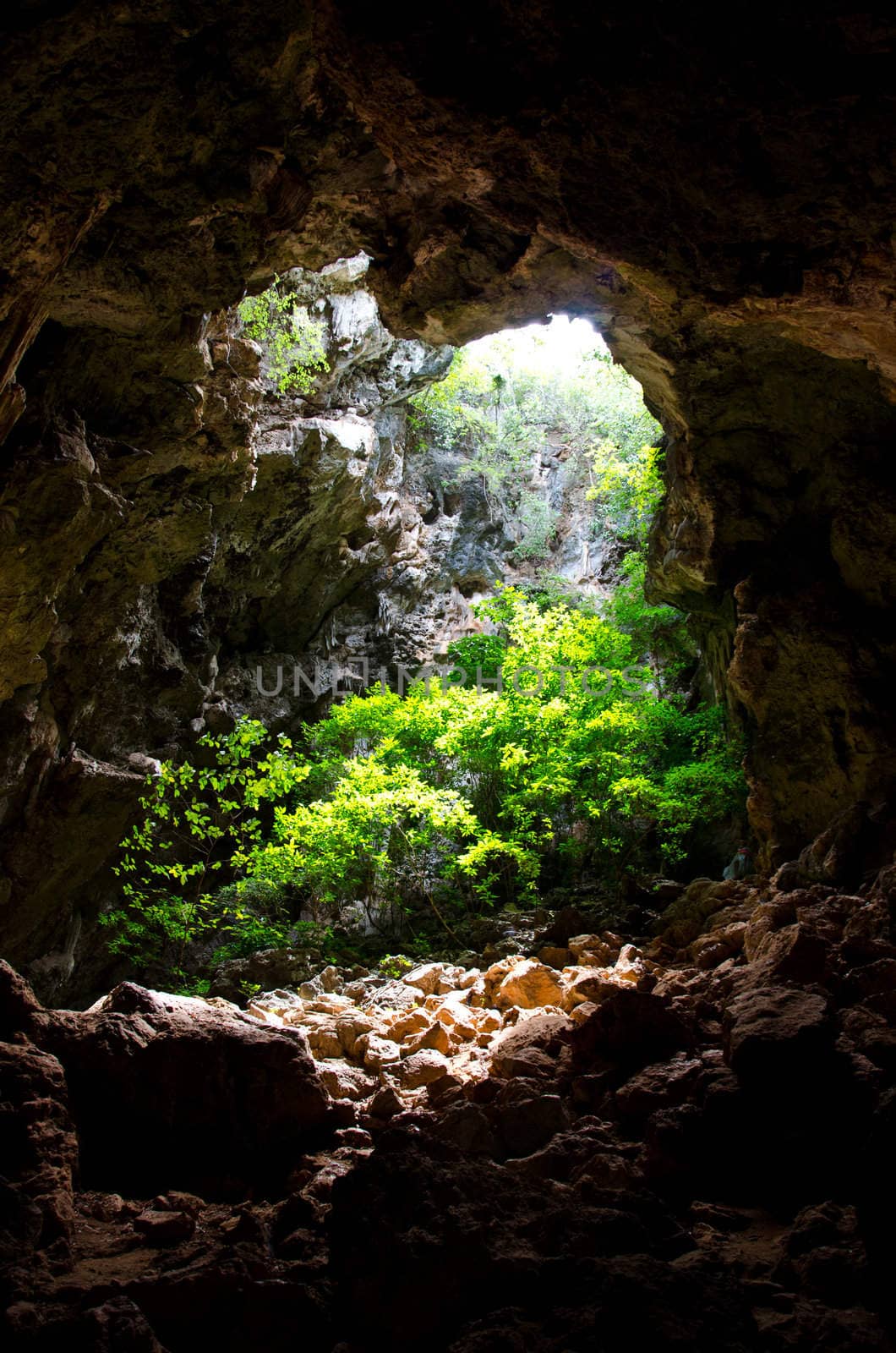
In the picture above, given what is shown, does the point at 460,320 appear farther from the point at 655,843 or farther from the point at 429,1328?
the point at 655,843

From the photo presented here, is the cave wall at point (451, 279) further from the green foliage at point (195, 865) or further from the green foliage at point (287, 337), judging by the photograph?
the green foliage at point (287, 337)

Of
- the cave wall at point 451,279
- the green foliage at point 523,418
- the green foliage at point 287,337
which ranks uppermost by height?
the green foliage at point 523,418

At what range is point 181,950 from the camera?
1309 cm

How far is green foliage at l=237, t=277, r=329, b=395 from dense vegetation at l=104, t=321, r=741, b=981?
5470mm

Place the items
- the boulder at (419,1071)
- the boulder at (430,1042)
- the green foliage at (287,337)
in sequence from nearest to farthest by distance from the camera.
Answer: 1. the boulder at (419,1071)
2. the boulder at (430,1042)
3. the green foliage at (287,337)

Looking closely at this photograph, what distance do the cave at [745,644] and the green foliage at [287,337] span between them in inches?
80.4

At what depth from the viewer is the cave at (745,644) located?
9.14 feet

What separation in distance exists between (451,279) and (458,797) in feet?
24.0

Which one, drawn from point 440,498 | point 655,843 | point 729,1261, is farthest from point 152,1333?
point 440,498

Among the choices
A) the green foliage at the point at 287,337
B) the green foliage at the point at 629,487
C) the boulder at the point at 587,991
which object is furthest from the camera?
the green foliage at the point at 629,487

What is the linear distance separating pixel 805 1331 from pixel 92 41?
6203 mm

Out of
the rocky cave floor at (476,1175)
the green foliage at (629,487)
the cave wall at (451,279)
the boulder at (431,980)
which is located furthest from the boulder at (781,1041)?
the green foliage at (629,487)

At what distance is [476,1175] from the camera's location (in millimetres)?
3295

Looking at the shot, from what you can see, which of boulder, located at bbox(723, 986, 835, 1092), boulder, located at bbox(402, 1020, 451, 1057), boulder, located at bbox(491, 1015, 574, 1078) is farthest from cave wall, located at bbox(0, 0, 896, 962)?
boulder, located at bbox(402, 1020, 451, 1057)
